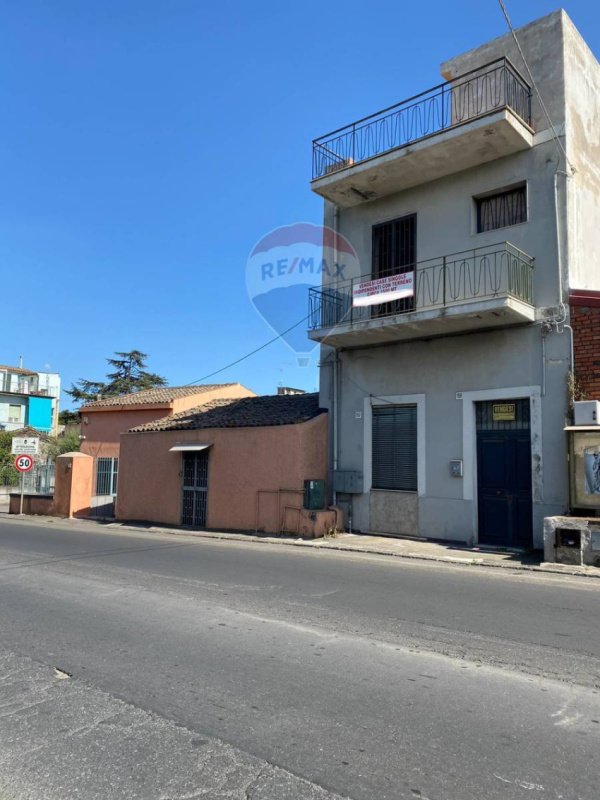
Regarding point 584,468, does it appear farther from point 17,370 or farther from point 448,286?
point 17,370

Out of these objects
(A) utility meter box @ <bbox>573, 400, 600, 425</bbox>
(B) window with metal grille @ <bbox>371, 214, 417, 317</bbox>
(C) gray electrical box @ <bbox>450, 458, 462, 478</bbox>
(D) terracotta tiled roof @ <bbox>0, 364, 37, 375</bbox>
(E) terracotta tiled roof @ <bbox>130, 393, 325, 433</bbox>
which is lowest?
(C) gray electrical box @ <bbox>450, 458, 462, 478</bbox>

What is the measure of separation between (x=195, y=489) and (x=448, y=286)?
359 inches

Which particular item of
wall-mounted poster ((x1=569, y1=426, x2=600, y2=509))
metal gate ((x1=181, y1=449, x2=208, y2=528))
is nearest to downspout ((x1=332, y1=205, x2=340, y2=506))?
metal gate ((x1=181, y1=449, x2=208, y2=528))

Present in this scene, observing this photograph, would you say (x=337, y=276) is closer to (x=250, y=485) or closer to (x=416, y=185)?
(x=416, y=185)

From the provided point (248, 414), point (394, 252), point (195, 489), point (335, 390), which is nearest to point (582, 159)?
point (394, 252)

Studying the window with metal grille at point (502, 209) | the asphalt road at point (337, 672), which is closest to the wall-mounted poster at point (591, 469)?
the asphalt road at point (337, 672)

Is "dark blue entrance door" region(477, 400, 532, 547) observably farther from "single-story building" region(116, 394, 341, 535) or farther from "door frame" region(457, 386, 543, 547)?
"single-story building" region(116, 394, 341, 535)

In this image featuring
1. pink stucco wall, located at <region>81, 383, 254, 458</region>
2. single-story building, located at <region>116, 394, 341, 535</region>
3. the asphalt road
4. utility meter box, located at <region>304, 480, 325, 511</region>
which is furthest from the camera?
pink stucco wall, located at <region>81, 383, 254, 458</region>

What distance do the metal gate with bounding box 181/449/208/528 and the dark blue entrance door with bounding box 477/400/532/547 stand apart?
26.1 feet

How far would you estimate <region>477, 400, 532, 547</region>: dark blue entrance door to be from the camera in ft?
39.7

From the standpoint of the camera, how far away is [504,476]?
1240 cm

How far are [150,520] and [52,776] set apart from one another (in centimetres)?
1590

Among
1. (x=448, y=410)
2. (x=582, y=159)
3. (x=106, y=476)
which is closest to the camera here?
(x=582, y=159)

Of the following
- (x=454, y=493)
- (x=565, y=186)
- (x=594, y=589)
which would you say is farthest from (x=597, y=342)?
(x=594, y=589)
